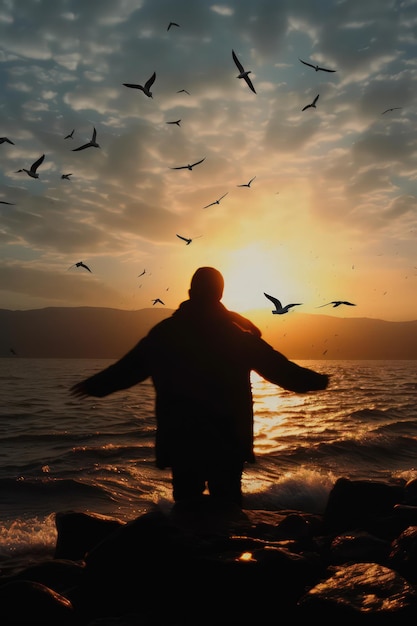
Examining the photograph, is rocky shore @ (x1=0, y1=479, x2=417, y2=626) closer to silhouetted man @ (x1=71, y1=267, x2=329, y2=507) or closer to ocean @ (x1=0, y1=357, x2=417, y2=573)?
silhouetted man @ (x1=71, y1=267, x2=329, y2=507)

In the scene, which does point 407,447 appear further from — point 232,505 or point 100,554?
point 100,554

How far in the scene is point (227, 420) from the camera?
442 cm

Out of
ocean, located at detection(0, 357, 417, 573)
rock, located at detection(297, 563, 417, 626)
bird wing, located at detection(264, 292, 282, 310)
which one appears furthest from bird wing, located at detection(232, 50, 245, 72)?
rock, located at detection(297, 563, 417, 626)

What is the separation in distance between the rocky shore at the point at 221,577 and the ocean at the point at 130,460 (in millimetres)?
1760

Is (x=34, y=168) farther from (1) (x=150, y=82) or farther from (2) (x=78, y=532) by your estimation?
(2) (x=78, y=532)

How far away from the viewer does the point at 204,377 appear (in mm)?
4410

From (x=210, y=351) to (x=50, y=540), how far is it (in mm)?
4076

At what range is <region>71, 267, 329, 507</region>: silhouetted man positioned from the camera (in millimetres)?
4406

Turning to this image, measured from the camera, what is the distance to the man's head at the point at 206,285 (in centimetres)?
446

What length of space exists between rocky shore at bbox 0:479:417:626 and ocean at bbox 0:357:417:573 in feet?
5.77

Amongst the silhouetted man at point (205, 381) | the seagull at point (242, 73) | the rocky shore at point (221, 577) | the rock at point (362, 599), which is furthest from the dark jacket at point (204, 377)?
the seagull at point (242, 73)

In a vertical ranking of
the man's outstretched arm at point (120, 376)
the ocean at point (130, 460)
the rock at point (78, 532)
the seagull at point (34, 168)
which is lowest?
the ocean at point (130, 460)

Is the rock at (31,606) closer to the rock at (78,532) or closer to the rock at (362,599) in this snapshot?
the rock at (362,599)

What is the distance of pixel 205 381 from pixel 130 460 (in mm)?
8826
